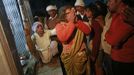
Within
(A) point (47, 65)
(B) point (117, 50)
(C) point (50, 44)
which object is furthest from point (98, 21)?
(A) point (47, 65)

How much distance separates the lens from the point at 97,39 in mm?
3377

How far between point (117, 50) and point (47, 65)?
1.73 metres

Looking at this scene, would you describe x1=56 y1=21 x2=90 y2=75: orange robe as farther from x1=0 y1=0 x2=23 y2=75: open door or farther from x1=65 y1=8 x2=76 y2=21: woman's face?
x1=0 y1=0 x2=23 y2=75: open door

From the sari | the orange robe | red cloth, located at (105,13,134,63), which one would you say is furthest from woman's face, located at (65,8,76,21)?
red cloth, located at (105,13,134,63)

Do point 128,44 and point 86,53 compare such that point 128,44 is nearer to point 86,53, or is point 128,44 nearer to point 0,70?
point 86,53

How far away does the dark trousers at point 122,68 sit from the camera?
2.83 meters

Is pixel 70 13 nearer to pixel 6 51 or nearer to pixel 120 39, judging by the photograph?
pixel 120 39

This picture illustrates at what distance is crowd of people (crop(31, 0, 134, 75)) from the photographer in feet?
9.00

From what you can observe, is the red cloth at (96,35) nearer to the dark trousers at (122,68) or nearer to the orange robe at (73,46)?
the orange robe at (73,46)

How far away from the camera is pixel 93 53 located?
344cm

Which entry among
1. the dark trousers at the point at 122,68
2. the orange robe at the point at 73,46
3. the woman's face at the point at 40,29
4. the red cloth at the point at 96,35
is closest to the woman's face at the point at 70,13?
the orange robe at the point at 73,46

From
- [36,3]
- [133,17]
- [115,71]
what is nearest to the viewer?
[133,17]

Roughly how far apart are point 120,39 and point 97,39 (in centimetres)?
68

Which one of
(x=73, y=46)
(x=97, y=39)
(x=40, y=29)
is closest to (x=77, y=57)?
(x=73, y=46)
